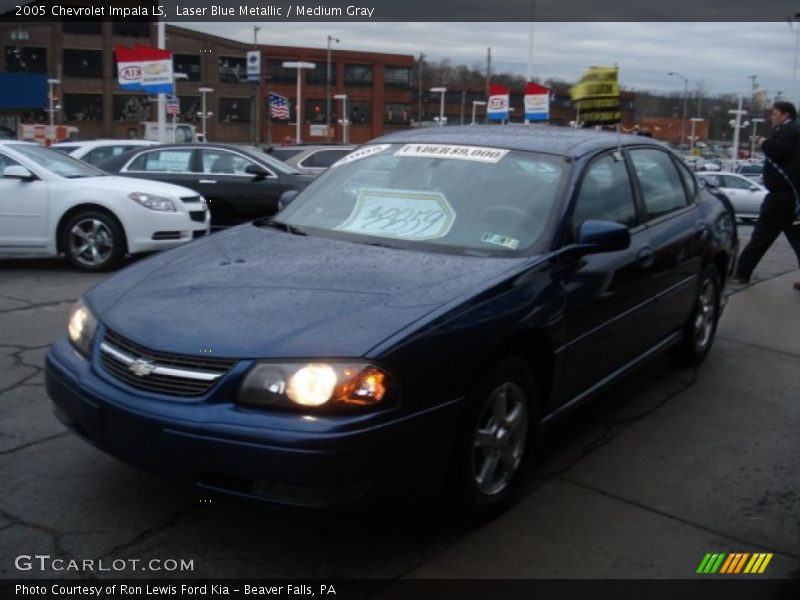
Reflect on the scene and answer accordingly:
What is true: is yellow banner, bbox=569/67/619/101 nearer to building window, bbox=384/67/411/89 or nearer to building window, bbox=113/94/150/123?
building window, bbox=113/94/150/123

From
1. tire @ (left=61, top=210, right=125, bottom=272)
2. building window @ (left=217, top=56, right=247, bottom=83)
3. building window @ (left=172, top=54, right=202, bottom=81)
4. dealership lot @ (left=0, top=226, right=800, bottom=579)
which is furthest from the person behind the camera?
building window @ (left=217, top=56, right=247, bottom=83)

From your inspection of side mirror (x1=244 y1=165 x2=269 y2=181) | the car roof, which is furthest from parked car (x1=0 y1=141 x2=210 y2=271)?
the car roof

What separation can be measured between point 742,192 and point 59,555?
26986 mm

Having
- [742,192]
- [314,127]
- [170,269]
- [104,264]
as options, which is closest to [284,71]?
[314,127]

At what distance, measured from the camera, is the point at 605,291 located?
4.00 meters

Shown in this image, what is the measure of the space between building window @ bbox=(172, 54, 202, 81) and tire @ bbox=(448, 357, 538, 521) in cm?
8111

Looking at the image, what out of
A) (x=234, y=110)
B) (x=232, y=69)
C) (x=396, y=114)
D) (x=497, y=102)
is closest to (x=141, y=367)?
(x=497, y=102)

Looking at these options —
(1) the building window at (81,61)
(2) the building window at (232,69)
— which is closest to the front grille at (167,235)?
(1) the building window at (81,61)

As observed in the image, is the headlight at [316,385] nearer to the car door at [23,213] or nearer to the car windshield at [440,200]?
the car windshield at [440,200]

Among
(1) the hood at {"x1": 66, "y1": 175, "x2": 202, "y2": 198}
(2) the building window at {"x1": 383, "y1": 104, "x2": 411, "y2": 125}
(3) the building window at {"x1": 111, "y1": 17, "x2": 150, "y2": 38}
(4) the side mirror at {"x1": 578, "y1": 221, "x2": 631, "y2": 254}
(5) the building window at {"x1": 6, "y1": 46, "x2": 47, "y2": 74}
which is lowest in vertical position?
(1) the hood at {"x1": 66, "y1": 175, "x2": 202, "y2": 198}

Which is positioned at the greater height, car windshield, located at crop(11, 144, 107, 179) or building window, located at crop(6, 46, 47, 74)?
building window, located at crop(6, 46, 47, 74)

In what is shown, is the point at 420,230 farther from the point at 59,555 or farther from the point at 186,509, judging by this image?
the point at 59,555

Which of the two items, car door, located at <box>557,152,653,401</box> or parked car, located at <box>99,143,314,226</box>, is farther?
parked car, located at <box>99,143,314,226</box>

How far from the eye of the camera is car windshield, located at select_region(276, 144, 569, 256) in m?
3.80
